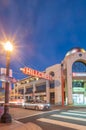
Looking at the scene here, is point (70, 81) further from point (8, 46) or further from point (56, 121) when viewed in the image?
point (8, 46)

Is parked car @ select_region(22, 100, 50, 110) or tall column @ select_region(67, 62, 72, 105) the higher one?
tall column @ select_region(67, 62, 72, 105)

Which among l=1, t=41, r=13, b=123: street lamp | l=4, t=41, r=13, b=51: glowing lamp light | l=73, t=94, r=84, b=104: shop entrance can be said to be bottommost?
l=73, t=94, r=84, b=104: shop entrance

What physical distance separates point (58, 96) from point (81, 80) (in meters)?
7.07

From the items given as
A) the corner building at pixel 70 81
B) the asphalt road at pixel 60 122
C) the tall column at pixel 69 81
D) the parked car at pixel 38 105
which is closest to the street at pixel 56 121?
the asphalt road at pixel 60 122

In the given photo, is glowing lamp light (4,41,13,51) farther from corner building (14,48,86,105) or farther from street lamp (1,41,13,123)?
corner building (14,48,86,105)

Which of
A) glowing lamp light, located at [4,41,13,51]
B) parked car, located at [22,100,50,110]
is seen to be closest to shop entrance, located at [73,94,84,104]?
parked car, located at [22,100,50,110]

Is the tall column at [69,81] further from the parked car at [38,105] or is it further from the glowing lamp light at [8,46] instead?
the glowing lamp light at [8,46]

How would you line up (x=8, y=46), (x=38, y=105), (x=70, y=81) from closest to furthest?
(x=8, y=46)
(x=38, y=105)
(x=70, y=81)

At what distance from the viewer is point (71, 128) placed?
1253cm

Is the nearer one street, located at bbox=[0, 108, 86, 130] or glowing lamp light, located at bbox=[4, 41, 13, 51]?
street, located at bbox=[0, 108, 86, 130]

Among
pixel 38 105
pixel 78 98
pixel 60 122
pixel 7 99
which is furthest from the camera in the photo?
pixel 78 98

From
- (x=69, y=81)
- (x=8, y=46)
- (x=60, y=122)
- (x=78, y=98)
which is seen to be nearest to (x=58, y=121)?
(x=60, y=122)

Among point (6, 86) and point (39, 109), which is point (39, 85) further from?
point (6, 86)

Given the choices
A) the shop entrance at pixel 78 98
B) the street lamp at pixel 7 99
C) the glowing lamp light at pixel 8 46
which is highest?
the glowing lamp light at pixel 8 46
